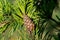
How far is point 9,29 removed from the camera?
6.12 ft

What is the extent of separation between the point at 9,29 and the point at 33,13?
344mm

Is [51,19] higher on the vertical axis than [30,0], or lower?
lower

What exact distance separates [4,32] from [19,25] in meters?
0.20

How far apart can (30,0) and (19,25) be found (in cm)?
34

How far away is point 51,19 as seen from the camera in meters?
1.81

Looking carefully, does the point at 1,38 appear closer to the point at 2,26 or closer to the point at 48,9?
the point at 2,26

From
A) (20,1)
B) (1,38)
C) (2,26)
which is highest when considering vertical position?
(20,1)

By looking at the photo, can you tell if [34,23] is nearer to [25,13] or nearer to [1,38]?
[25,13]

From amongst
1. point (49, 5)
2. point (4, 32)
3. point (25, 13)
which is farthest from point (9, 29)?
point (49, 5)

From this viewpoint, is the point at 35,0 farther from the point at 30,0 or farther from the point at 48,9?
the point at 48,9

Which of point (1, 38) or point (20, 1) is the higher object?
point (20, 1)

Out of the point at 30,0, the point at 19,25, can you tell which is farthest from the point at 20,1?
the point at 19,25

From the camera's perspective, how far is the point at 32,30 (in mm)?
1812

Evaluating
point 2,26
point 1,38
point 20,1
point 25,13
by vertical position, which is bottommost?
point 1,38
